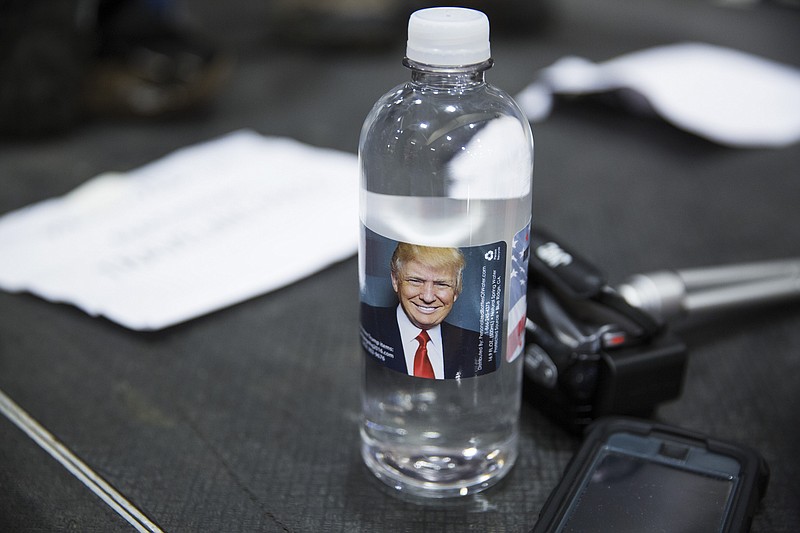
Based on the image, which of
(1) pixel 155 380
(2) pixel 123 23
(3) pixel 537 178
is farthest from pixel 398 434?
(2) pixel 123 23

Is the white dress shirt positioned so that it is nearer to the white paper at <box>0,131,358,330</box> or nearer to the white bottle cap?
the white bottle cap

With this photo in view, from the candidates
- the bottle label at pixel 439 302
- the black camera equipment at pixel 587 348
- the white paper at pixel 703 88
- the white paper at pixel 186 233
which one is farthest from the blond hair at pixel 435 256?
the white paper at pixel 703 88

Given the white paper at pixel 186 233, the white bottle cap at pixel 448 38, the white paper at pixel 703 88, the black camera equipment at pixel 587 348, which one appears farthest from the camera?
the white paper at pixel 703 88

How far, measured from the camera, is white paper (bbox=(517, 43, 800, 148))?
100 centimetres

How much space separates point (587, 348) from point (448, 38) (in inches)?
8.6

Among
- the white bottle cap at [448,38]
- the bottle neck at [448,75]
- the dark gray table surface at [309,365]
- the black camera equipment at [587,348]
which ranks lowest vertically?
the dark gray table surface at [309,365]

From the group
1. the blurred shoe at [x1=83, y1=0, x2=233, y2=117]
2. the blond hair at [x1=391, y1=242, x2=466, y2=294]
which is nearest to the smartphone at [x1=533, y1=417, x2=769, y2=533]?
the blond hair at [x1=391, y1=242, x2=466, y2=294]

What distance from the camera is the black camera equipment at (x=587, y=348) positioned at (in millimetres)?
527

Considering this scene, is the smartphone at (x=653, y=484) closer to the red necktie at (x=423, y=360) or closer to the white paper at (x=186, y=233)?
the red necktie at (x=423, y=360)

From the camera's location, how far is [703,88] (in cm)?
107

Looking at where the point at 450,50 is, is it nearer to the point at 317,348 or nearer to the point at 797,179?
the point at 317,348

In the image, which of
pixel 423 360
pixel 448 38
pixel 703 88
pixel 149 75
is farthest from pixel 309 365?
pixel 703 88

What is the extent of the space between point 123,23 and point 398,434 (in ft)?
2.64

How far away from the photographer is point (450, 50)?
1.38ft
